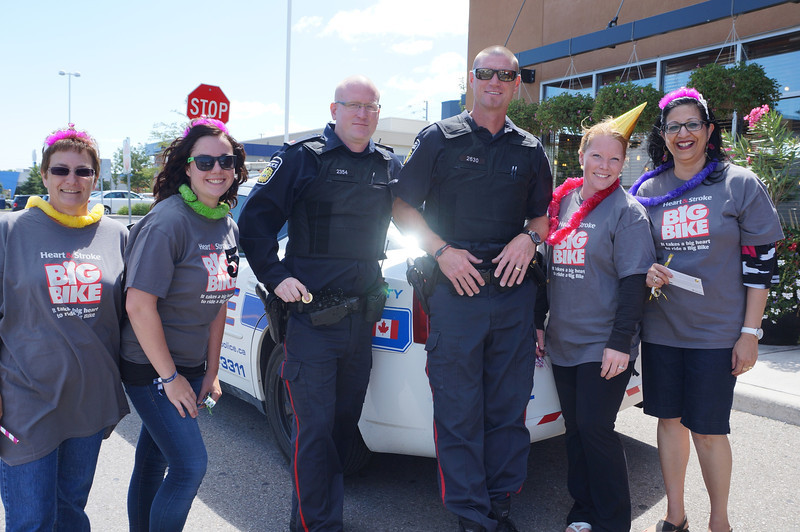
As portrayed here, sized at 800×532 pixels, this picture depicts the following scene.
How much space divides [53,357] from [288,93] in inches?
652

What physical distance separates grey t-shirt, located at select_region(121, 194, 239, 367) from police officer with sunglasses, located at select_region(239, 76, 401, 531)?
372 millimetres

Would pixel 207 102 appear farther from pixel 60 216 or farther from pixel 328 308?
pixel 60 216

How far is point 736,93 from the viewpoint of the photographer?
706 centimetres

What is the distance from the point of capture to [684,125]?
2658 millimetres

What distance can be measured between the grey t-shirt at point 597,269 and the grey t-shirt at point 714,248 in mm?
170

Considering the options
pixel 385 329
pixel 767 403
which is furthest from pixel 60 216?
pixel 767 403

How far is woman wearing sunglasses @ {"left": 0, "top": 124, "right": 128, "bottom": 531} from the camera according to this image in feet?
6.35

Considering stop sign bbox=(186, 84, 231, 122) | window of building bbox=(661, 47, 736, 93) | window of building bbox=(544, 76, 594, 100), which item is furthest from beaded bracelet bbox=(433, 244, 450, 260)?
window of building bbox=(544, 76, 594, 100)

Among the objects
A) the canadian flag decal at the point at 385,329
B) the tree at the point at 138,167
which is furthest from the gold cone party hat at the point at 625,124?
the tree at the point at 138,167

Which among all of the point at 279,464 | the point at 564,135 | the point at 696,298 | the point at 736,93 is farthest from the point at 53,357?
the point at 564,135

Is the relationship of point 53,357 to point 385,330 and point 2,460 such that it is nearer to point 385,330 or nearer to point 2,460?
point 2,460

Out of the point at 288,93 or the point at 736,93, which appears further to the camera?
the point at 288,93

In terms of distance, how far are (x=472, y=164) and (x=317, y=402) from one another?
1.28 meters

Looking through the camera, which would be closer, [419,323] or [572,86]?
[419,323]
